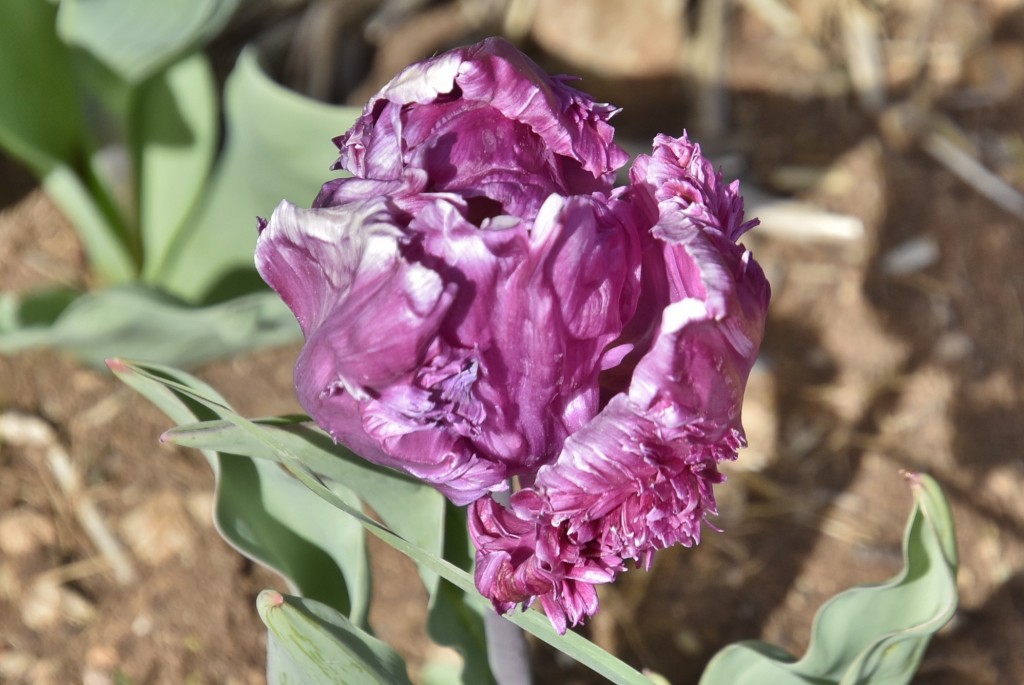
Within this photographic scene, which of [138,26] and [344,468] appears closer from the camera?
[344,468]

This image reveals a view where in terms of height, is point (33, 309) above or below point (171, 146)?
below

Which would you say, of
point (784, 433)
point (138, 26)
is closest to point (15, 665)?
point (138, 26)

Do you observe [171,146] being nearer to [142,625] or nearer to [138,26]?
[138,26]

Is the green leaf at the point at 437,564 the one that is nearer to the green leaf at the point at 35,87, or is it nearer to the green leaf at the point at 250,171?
the green leaf at the point at 250,171

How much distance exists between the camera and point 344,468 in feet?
2.94

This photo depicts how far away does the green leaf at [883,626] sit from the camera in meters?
0.93

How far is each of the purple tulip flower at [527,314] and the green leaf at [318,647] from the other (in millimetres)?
132

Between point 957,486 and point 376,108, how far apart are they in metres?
1.42

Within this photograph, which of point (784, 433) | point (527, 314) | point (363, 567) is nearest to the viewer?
point (527, 314)

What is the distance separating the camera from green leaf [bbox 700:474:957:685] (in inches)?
36.8

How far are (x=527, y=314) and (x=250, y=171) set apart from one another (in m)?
0.98

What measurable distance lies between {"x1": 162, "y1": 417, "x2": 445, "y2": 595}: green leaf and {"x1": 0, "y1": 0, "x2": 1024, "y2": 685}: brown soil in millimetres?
655

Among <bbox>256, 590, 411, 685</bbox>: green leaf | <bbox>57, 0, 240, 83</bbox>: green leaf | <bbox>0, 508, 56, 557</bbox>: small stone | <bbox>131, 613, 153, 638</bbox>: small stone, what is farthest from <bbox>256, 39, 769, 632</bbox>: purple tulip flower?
<bbox>0, 508, 56, 557</bbox>: small stone

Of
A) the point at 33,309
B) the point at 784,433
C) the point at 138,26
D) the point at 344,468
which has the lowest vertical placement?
the point at 784,433
